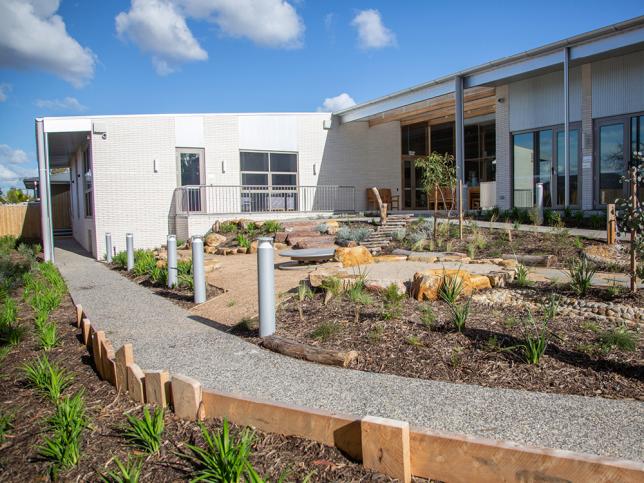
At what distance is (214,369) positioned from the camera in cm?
455

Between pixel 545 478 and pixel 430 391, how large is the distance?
157 cm

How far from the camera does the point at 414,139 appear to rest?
24.1m

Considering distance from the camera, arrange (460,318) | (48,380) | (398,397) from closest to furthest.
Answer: (398,397)
(48,380)
(460,318)

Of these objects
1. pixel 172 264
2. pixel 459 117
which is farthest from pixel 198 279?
pixel 459 117

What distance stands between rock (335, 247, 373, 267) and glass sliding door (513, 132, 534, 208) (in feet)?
27.9

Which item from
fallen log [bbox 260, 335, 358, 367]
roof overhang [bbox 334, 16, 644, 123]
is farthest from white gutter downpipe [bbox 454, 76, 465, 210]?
fallen log [bbox 260, 335, 358, 367]

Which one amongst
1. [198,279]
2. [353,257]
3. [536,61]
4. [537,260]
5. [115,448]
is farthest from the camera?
[536,61]

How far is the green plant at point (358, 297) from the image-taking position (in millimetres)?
5867

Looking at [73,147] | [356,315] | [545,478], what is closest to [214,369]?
[356,315]

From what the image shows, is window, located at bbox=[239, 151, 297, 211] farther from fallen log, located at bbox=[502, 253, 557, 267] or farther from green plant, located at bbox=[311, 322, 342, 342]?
green plant, located at bbox=[311, 322, 342, 342]

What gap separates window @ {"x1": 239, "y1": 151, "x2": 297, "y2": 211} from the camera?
64.2 feet

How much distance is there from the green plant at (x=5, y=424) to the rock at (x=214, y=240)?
11.9 metres

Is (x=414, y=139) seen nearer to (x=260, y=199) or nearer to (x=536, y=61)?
(x=260, y=199)

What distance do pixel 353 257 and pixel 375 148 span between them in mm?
13579
